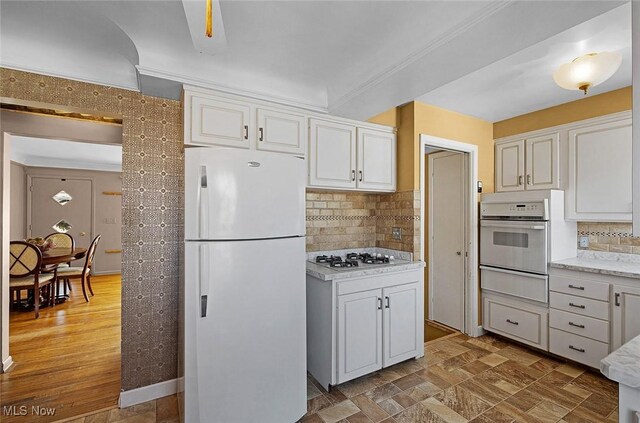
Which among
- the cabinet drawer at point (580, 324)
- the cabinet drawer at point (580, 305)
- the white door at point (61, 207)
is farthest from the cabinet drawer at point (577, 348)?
the white door at point (61, 207)

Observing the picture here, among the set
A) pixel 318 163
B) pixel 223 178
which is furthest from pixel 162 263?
pixel 318 163

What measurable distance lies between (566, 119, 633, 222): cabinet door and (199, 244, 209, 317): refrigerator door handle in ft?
10.9

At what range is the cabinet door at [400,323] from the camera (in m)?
2.55

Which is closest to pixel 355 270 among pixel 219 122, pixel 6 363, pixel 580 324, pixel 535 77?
pixel 219 122

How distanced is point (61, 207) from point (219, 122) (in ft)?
21.3

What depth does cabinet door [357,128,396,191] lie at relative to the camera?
2.88m

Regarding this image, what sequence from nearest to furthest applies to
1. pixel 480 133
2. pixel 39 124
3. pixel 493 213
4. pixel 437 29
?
pixel 437 29, pixel 39 124, pixel 493 213, pixel 480 133

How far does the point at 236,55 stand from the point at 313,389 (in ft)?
8.38

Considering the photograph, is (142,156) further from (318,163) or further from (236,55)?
(318,163)

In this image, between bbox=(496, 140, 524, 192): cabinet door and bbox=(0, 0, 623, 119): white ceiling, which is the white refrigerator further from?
bbox=(496, 140, 524, 192): cabinet door

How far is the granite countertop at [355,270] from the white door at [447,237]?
107cm

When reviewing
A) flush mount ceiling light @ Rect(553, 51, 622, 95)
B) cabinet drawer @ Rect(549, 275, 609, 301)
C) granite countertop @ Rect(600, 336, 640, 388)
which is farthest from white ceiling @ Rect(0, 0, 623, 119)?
cabinet drawer @ Rect(549, 275, 609, 301)

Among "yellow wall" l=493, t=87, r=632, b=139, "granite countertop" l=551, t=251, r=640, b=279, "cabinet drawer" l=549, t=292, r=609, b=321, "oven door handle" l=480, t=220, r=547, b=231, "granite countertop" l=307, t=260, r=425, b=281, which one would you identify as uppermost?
"yellow wall" l=493, t=87, r=632, b=139

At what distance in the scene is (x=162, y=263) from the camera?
2287 millimetres
